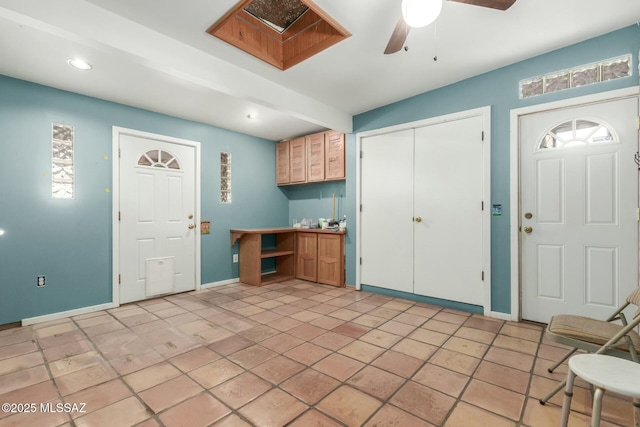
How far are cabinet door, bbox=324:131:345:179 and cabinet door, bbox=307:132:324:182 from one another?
0.08 meters

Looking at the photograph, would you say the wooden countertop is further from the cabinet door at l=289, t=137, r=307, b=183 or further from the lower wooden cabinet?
the cabinet door at l=289, t=137, r=307, b=183

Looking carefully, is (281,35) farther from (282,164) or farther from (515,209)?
(515,209)

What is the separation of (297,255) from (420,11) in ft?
13.3

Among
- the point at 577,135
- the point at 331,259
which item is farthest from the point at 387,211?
the point at 577,135

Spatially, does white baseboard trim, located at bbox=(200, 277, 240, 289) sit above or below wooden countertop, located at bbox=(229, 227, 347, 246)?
below

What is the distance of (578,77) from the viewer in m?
2.59

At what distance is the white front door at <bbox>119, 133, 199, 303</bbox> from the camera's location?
3680mm

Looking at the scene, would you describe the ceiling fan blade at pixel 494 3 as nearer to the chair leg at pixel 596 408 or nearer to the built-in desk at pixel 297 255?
the chair leg at pixel 596 408

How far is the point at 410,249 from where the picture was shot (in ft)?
12.2

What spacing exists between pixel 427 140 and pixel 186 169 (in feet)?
11.2

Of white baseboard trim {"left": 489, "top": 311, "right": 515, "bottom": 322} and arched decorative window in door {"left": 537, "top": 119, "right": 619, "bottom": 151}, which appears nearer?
arched decorative window in door {"left": 537, "top": 119, "right": 619, "bottom": 151}

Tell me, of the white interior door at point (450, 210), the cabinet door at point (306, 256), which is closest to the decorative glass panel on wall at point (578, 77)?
the white interior door at point (450, 210)

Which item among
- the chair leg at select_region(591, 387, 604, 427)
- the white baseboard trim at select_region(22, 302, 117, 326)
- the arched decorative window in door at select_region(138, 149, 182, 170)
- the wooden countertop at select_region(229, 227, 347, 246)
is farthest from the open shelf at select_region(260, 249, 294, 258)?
the chair leg at select_region(591, 387, 604, 427)

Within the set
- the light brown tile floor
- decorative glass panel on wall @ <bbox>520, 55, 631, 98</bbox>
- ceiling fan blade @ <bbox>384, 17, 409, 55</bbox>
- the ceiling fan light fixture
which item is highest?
decorative glass panel on wall @ <bbox>520, 55, 631, 98</bbox>
